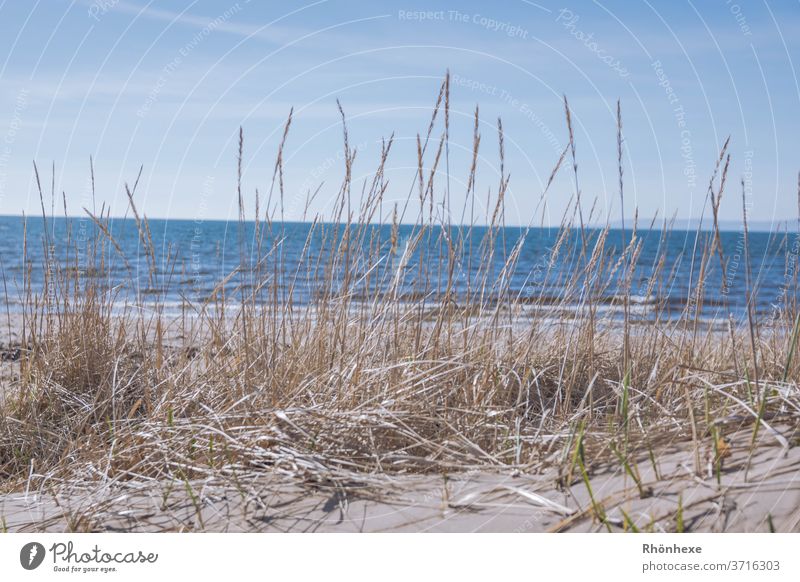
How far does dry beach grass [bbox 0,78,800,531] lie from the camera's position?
54.9 inches

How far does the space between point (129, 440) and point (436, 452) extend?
2.85ft

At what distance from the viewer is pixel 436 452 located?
5.48 feet

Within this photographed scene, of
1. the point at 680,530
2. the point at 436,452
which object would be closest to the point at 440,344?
the point at 436,452

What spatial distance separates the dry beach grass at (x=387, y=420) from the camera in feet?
4.58

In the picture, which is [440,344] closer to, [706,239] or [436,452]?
[436,452]

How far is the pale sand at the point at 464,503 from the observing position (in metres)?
1.27
